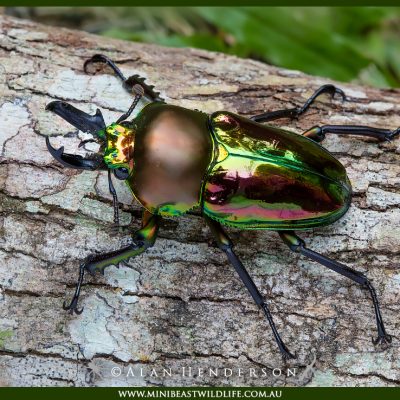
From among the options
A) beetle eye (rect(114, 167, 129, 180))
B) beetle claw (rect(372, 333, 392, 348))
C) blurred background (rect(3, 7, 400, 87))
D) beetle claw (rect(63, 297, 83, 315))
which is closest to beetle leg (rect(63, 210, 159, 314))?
beetle claw (rect(63, 297, 83, 315))

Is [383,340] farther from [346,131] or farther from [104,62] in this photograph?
[104,62]

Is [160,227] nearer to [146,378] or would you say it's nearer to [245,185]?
[245,185]

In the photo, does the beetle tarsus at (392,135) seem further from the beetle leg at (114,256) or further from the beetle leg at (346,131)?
the beetle leg at (114,256)

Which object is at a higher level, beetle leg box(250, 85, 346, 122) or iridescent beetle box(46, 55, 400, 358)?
beetle leg box(250, 85, 346, 122)

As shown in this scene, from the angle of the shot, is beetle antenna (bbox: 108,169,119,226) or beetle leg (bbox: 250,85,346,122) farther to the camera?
beetle leg (bbox: 250,85,346,122)

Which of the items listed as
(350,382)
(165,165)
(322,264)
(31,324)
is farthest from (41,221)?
(350,382)

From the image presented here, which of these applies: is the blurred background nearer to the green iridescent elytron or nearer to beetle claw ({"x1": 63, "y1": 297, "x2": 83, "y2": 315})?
the green iridescent elytron

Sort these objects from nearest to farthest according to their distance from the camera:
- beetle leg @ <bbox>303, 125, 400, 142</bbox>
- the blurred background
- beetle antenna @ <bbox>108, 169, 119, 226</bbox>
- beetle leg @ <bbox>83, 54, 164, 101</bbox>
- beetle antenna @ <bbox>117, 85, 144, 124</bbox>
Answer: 1. beetle antenna @ <bbox>108, 169, 119, 226</bbox>
2. beetle antenna @ <bbox>117, 85, 144, 124</bbox>
3. beetle leg @ <bbox>303, 125, 400, 142</bbox>
4. beetle leg @ <bbox>83, 54, 164, 101</bbox>
5. the blurred background
